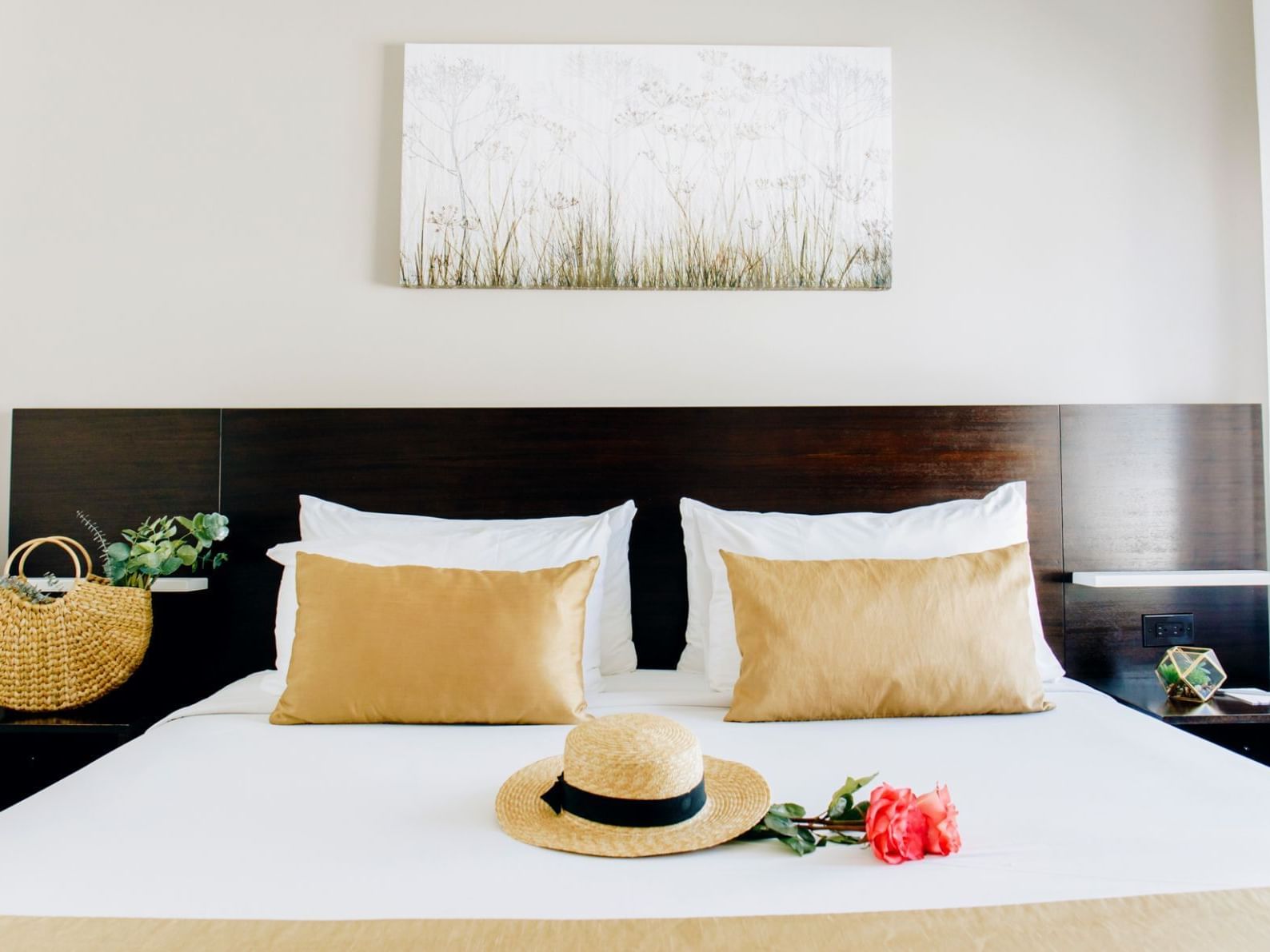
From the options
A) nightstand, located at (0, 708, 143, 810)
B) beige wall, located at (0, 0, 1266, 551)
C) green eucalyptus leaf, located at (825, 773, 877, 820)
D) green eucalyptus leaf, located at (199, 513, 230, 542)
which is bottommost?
nightstand, located at (0, 708, 143, 810)

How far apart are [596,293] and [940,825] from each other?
5.44ft

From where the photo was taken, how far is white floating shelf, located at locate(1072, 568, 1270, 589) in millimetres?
2123

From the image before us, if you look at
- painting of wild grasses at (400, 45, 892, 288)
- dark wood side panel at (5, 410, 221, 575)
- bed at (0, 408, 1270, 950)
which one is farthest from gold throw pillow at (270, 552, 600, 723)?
painting of wild grasses at (400, 45, 892, 288)

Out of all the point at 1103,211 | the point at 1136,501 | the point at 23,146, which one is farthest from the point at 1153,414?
the point at 23,146

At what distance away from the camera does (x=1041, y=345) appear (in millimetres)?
2322

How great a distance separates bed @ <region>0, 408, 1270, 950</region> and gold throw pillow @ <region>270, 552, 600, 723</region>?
4cm

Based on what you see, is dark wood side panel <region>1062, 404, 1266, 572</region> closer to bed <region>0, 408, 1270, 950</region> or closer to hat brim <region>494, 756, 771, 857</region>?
bed <region>0, 408, 1270, 950</region>

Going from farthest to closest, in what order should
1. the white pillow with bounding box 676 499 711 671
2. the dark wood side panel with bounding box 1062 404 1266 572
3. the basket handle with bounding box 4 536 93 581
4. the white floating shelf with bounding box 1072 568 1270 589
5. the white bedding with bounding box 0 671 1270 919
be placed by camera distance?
the dark wood side panel with bounding box 1062 404 1266 572 → the white floating shelf with bounding box 1072 568 1270 589 → the white pillow with bounding box 676 499 711 671 → the basket handle with bounding box 4 536 93 581 → the white bedding with bounding box 0 671 1270 919

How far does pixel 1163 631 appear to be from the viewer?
2.22 meters

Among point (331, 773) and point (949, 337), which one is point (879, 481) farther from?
point (331, 773)

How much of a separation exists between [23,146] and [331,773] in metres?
2.07

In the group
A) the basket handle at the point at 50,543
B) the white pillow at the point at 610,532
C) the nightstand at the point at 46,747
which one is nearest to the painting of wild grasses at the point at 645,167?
the white pillow at the point at 610,532

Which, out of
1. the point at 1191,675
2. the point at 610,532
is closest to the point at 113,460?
the point at 610,532

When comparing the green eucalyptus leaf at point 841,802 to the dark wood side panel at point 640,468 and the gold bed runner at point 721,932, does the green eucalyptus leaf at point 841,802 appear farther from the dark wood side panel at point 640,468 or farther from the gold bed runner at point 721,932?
the dark wood side panel at point 640,468
